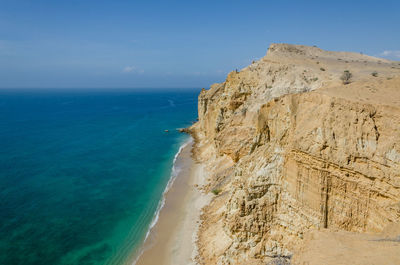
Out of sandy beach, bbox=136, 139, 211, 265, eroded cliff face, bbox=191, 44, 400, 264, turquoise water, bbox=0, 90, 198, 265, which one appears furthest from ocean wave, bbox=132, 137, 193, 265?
eroded cliff face, bbox=191, 44, 400, 264

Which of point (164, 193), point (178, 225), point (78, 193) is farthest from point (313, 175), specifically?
point (78, 193)

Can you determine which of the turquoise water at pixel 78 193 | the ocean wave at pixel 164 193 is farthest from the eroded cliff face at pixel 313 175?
the turquoise water at pixel 78 193

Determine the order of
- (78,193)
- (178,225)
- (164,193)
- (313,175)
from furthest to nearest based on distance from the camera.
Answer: (78,193), (164,193), (178,225), (313,175)

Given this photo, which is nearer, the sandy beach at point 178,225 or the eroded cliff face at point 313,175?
the eroded cliff face at point 313,175

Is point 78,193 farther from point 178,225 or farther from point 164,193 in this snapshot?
point 178,225

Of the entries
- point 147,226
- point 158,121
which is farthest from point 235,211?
point 158,121

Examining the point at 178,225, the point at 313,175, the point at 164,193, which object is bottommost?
the point at 178,225

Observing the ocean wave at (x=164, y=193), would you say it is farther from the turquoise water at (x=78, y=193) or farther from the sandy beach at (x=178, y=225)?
the turquoise water at (x=78, y=193)

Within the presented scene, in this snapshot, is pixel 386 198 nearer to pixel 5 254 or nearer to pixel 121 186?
pixel 5 254
